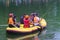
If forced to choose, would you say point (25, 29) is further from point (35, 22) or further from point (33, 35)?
point (35, 22)

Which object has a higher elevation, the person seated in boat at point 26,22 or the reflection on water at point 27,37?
the person seated in boat at point 26,22

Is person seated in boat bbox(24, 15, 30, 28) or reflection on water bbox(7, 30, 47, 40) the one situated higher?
person seated in boat bbox(24, 15, 30, 28)

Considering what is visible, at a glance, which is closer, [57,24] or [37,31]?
[37,31]

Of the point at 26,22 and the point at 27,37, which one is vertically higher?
the point at 26,22

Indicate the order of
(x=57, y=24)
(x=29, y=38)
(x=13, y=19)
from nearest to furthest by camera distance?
(x=29, y=38)
(x=13, y=19)
(x=57, y=24)

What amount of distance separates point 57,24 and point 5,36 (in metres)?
6.33

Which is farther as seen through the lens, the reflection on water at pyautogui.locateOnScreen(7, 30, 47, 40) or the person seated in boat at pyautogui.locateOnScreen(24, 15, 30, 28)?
the person seated in boat at pyautogui.locateOnScreen(24, 15, 30, 28)

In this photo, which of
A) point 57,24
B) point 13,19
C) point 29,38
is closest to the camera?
point 29,38

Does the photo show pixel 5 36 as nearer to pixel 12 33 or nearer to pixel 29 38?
pixel 12 33

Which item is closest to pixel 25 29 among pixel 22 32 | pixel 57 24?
pixel 22 32

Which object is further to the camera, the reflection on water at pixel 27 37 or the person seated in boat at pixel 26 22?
the person seated in boat at pixel 26 22

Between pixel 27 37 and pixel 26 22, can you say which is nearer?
pixel 27 37

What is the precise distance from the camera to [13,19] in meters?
21.9

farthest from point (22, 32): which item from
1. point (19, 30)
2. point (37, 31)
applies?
point (37, 31)
